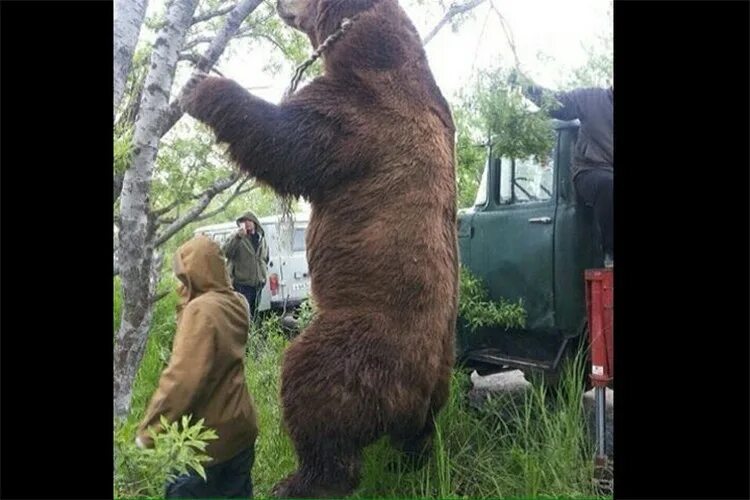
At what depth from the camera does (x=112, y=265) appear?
3.00 meters

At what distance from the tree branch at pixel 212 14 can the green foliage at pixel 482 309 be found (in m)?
1.61

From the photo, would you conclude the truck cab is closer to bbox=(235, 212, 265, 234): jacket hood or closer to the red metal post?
the red metal post

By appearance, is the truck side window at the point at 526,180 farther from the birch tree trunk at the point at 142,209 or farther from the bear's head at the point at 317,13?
the birch tree trunk at the point at 142,209

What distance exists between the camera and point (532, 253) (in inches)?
155

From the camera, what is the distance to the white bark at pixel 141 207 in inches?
128

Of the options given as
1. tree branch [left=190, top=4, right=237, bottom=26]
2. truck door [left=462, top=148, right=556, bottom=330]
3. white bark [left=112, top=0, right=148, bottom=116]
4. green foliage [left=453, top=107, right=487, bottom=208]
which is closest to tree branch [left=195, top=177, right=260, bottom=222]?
white bark [left=112, top=0, right=148, bottom=116]

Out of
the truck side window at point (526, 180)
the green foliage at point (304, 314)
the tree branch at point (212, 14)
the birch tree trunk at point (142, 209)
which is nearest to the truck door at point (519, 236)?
the truck side window at point (526, 180)

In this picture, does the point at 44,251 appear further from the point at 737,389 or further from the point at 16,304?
the point at 737,389

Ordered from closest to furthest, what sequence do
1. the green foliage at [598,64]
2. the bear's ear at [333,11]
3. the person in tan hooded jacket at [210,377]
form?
the person in tan hooded jacket at [210,377] → the green foliage at [598,64] → the bear's ear at [333,11]

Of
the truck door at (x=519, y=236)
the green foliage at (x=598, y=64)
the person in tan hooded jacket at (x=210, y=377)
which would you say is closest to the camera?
the person in tan hooded jacket at (x=210, y=377)

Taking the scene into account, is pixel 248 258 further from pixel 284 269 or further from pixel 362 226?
pixel 362 226

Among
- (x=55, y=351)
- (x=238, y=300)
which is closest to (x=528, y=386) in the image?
(x=238, y=300)

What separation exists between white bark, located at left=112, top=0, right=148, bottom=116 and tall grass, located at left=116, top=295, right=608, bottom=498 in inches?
37.9

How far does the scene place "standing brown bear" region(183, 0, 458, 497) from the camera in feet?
10.2
